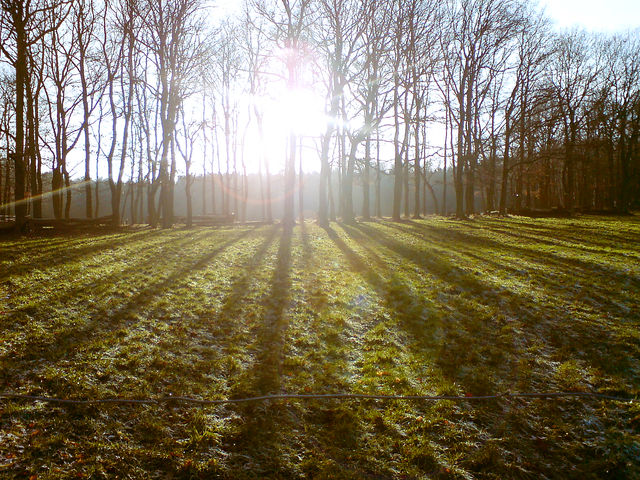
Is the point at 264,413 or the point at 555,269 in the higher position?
the point at 555,269

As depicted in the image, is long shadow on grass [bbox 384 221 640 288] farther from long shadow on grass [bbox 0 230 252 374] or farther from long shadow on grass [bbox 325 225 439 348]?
long shadow on grass [bbox 0 230 252 374]

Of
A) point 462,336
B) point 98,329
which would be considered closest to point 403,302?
point 462,336

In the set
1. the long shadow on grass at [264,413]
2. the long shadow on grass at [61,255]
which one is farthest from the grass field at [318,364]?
the long shadow on grass at [61,255]

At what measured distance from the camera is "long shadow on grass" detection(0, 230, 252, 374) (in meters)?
4.83

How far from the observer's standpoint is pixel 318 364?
5258 millimetres

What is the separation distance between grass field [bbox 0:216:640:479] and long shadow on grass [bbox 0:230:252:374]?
0.12 ft

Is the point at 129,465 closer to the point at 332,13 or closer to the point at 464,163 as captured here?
the point at 332,13

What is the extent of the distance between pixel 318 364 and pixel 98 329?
3325 millimetres

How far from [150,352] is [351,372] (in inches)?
108

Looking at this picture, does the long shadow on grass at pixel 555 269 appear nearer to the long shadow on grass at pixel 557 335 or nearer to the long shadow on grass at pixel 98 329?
the long shadow on grass at pixel 557 335

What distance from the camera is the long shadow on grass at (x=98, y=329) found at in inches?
190

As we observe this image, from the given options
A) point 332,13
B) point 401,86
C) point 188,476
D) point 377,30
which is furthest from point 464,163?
point 188,476

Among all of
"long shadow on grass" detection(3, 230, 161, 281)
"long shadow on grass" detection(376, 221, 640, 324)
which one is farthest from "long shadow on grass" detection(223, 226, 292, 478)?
"long shadow on grass" detection(3, 230, 161, 281)

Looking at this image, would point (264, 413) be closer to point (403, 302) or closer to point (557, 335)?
point (403, 302)
